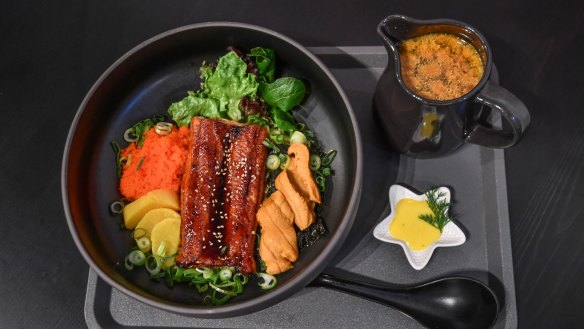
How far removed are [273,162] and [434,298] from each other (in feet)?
3.00

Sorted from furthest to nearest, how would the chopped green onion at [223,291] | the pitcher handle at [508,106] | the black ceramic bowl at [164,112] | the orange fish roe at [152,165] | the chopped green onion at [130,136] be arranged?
the chopped green onion at [130,136]
the orange fish roe at [152,165]
the chopped green onion at [223,291]
the black ceramic bowl at [164,112]
the pitcher handle at [508,106]

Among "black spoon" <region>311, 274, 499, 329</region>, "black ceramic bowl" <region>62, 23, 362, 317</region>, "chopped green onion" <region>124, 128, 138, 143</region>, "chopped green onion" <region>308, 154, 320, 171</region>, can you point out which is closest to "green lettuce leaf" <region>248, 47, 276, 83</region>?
"black ceramic bowl" <region>62, 23, 362, 317</region>

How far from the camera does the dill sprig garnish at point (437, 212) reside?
215cm

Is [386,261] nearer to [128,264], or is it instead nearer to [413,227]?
[413,227]

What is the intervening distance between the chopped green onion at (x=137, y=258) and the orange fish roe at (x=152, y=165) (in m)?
0.25

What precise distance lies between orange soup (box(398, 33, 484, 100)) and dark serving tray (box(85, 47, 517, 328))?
46 cm

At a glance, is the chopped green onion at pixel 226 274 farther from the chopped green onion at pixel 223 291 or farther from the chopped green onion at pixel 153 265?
the chopped green onion at pixel 153 265

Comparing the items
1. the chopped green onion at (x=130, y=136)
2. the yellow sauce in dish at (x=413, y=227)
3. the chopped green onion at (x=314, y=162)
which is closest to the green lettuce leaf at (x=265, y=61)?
the chopped green onion at (x=314, y=162)

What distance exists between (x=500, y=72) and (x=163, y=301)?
2065 millimetres

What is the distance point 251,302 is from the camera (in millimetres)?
1919

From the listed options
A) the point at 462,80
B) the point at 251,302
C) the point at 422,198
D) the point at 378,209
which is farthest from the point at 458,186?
the point at 251,302

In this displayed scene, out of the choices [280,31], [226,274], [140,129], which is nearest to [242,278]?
[226,274]

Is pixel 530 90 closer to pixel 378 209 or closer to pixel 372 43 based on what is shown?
pixel 372 43

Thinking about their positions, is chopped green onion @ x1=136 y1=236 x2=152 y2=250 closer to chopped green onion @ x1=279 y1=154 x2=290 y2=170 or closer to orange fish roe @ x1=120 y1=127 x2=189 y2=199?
orange fish roe @ x1=120 y1=127 x2=189 y2=199
